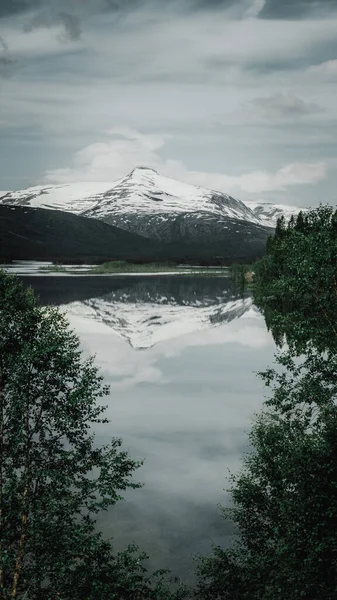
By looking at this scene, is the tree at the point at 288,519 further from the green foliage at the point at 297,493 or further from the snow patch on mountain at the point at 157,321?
the snow patch on mountain at the point at 157,321

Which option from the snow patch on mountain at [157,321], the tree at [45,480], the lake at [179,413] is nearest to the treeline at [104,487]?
the tree at [45,480]

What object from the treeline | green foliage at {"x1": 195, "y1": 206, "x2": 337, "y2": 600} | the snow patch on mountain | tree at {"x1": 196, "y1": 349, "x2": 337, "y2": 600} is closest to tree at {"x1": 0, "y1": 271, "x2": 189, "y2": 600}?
the treeline

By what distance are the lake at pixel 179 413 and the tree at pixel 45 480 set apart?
942 centimetres

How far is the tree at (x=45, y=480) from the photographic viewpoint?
1026 inches

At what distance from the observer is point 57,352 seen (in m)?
29.7

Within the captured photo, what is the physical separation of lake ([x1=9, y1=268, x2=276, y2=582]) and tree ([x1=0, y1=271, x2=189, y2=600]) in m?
9.42

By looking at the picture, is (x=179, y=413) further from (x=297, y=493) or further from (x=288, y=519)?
(x=288, y=519)

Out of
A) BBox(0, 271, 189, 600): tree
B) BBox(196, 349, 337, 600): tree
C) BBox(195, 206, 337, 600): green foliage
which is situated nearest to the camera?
BBox(0, 271, 189, 600): tree

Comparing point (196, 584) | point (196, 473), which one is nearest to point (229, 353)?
point (196, 473)

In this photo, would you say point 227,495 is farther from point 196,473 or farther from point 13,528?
point 13,528

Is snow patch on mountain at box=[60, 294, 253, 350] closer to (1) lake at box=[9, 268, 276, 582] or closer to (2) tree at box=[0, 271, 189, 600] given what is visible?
(1) lake at box=[9, 268, 276, 582]

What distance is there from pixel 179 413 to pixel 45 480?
5316cm

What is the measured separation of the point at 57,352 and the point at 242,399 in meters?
59.7

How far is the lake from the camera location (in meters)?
41.2
